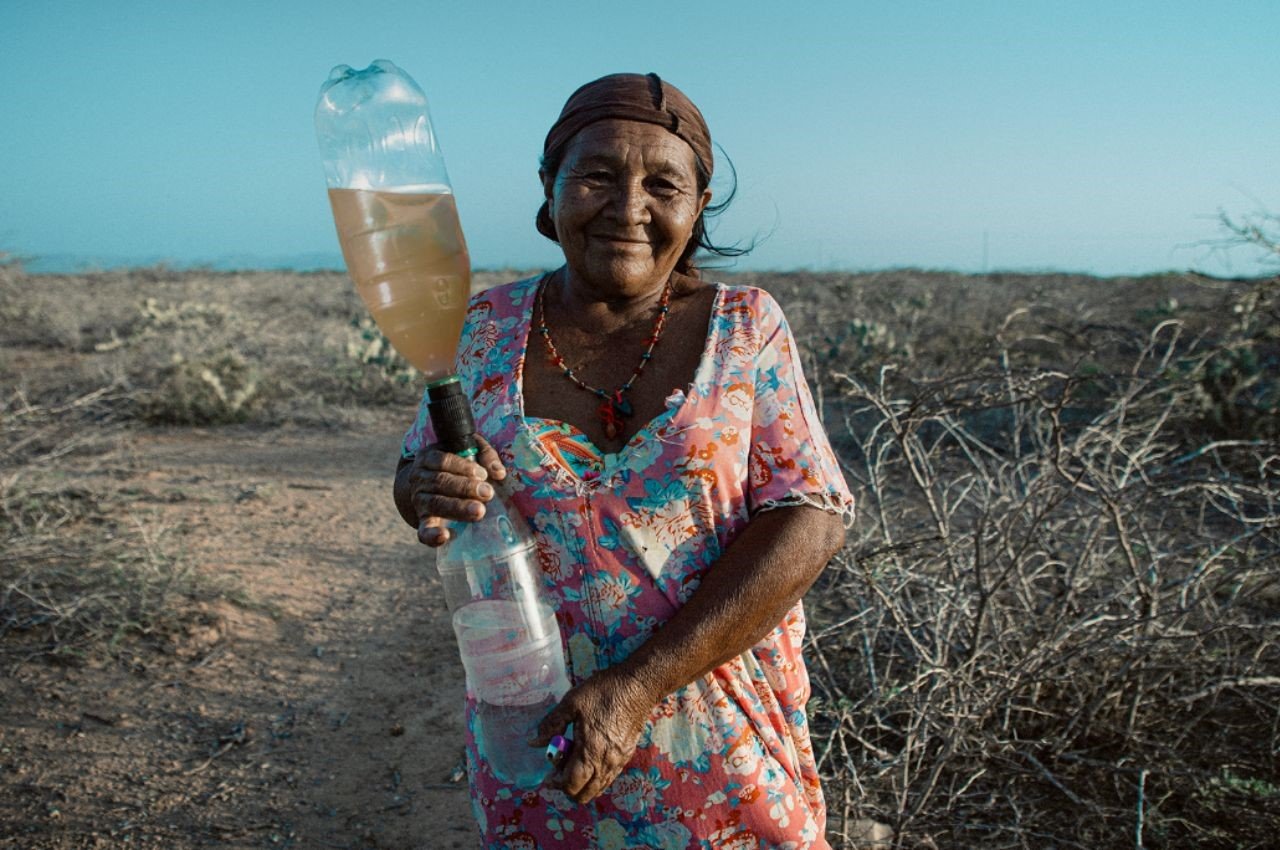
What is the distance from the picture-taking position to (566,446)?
1.55 m

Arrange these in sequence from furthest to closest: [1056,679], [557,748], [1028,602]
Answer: [1028,602] → [1056,679] → [557,748]

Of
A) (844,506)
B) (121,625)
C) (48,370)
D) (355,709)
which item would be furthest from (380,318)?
(48,370)

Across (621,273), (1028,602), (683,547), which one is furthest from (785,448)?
(1028,602)

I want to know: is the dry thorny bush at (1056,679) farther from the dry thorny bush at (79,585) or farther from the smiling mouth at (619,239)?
the dry thorny bush at (79,585)

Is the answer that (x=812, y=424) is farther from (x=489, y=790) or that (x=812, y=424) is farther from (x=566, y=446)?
(x=489, y=790)

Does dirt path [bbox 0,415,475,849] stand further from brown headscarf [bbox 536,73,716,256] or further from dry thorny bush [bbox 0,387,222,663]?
brown headscarf [bbox 536,73,716,256]

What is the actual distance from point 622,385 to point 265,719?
272 cm

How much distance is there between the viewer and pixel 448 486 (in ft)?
4.62

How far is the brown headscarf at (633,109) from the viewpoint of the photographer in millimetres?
1564

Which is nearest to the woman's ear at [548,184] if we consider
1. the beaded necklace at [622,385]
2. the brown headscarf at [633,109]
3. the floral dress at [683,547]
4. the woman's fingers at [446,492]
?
the brown headscarf at [633,109]

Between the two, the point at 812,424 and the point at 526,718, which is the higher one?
the point at 812,424

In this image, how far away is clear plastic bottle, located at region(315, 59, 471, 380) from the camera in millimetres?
1539

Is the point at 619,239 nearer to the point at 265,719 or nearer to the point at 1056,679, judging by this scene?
the point at 1056,679

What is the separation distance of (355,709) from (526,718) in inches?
96.9
